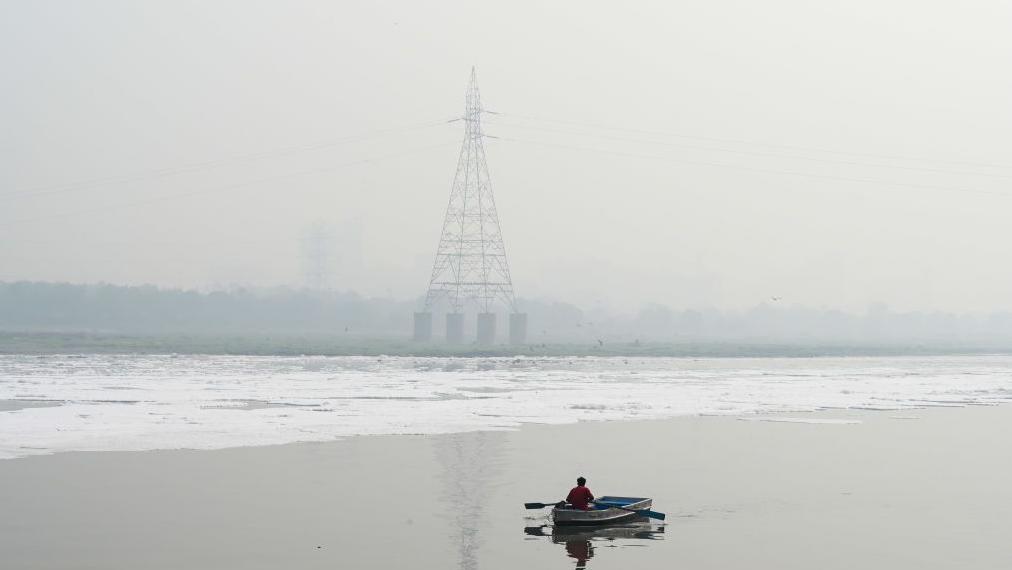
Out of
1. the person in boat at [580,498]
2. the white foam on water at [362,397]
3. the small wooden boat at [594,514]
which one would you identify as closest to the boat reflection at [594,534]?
the small wooden boat at [594,514]

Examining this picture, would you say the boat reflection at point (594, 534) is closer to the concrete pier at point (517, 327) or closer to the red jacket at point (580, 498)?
the red jacket at point (580, 498)

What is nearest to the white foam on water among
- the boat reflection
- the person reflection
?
the boat reflection

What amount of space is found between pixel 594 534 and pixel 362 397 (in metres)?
27.5

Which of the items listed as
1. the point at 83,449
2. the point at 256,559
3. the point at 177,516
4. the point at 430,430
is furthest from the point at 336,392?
the point at 256,559

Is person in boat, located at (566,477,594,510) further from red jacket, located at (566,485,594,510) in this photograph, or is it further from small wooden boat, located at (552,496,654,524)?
small wooden boat, located at (552,496,654,524)

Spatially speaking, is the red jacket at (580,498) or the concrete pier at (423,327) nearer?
the red jacket at (580,498)

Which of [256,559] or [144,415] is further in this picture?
[144,415]

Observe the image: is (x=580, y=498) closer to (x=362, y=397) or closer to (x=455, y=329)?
(x=362, y=397)

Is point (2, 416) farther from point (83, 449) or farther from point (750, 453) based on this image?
point (750, 453)

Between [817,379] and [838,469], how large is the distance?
137 feet

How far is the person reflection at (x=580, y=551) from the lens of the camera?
A: 16781 mm

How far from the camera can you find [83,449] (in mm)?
27516

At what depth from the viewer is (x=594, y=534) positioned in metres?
18.9

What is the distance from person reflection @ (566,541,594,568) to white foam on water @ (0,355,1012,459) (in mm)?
13385
